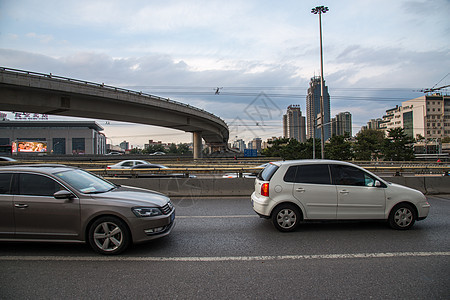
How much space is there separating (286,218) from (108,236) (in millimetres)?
3570

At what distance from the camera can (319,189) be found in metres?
5.93

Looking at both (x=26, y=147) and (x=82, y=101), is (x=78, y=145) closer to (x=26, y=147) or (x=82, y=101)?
(x=26, y=147)

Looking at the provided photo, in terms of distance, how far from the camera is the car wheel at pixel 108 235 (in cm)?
455

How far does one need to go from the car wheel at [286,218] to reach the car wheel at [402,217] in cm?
207

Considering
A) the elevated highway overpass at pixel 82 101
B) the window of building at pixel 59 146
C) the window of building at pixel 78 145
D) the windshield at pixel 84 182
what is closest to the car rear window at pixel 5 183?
the windshield at pixel 84 182

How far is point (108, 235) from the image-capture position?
4.57 m

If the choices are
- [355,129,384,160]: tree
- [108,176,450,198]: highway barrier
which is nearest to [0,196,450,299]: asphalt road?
[108,176,450,198]: highway barrier

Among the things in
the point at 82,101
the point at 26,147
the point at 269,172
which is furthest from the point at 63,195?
the point at 26,147

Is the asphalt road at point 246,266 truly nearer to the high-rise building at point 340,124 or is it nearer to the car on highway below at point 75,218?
the car on highway below at point 75,218

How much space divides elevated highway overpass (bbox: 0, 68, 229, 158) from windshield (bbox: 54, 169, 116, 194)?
21723 mm

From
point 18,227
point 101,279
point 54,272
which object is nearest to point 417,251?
point 101,279

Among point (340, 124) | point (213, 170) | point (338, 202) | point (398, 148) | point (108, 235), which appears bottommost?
point (108, 235)

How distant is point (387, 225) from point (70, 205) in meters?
6.72

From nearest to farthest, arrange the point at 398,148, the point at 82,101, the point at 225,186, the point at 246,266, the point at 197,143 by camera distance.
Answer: the point at 246,266
the point at 225,186
the point at 82,101
the point at 398,148
the point at 197,143
